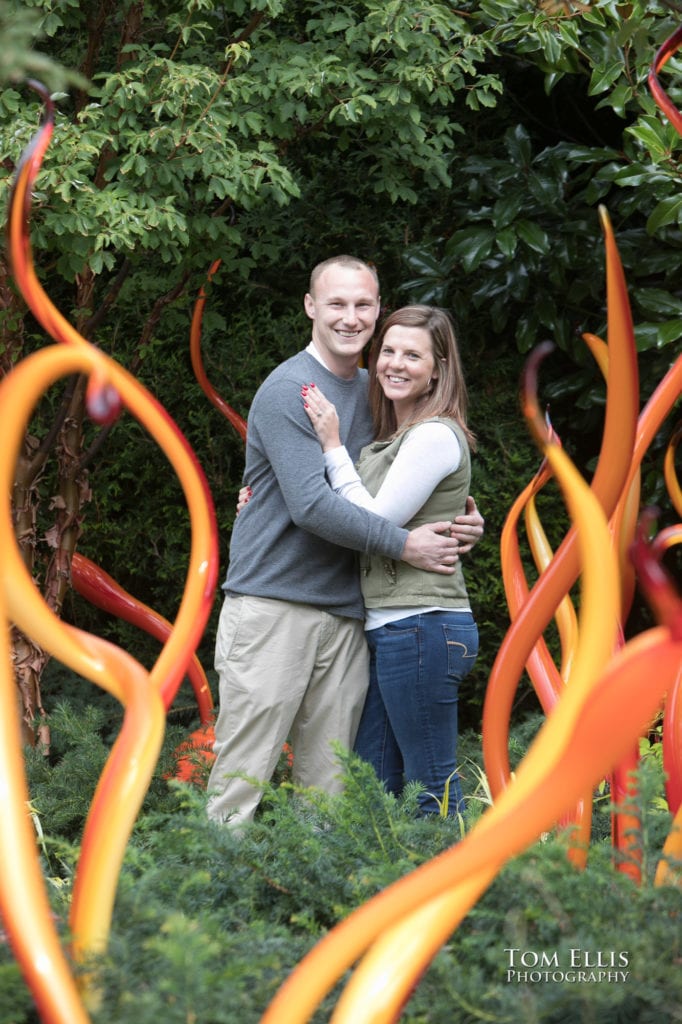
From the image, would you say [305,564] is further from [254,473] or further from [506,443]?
[506,443]

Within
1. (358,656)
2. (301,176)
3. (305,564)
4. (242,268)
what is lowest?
(358,656)

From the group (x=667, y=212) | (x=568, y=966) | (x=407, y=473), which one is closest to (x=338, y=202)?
(x=667, y=212)

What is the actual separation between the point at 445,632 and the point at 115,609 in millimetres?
1965

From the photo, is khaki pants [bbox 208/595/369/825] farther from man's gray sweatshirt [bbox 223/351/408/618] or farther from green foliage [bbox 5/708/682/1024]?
green foliage [bbox 5/708/682/1024]

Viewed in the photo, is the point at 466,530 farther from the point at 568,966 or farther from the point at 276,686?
the point at 568,966

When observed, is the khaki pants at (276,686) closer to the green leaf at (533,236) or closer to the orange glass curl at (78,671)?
the orange glass curl at (78,671)

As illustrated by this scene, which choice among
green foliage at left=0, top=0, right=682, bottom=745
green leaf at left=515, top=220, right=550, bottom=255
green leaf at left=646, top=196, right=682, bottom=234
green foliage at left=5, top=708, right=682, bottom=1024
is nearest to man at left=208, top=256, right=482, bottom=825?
green foliage at left=5, top=708, right=682, bottom=1024

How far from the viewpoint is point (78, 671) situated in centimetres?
176

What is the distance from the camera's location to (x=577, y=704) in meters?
1.59

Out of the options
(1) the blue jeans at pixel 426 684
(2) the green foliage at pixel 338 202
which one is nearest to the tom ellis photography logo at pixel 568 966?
(1) the blue jeans at pixel 426 684

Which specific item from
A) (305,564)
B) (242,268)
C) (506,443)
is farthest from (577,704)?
(506,443)

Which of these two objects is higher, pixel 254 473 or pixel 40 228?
pixel 40 228

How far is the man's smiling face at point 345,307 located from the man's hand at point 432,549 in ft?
1.60

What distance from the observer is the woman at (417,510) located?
2.71 m
